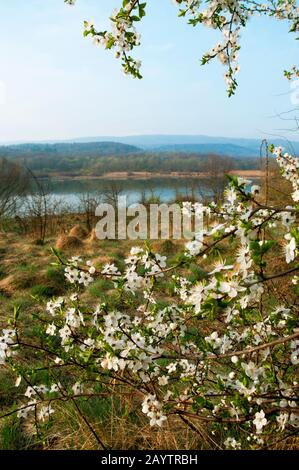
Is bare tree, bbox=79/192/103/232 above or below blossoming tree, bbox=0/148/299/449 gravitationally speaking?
below

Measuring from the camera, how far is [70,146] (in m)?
144

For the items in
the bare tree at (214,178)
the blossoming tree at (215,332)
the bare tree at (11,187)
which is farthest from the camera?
the bare tree at (214,178)

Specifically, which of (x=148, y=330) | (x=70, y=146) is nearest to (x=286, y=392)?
(x=148, y=330)

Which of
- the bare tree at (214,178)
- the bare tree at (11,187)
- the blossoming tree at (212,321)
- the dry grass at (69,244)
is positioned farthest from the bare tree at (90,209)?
the blossoming tree at (212,321)

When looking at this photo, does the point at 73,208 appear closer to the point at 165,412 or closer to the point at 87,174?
the point at 165,412

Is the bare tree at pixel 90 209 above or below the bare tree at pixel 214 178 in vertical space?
below

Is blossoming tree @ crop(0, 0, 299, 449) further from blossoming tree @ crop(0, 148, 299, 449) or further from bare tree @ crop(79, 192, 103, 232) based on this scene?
bare tree @ crop(79, 192, 103, 232)

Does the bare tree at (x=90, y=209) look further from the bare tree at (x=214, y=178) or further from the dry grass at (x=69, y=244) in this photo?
the bare tree at (x=214, y=178)

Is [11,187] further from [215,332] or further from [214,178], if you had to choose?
[215,332]

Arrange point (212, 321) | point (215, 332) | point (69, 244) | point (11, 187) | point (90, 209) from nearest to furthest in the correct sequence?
point (212, 321), point (215, 332), point (69, 244), point (90, 209), point (11, 187)

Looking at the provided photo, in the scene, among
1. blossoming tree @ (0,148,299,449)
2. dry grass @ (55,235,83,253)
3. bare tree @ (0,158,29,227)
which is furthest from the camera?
bare tree @ (0,158,29,227)

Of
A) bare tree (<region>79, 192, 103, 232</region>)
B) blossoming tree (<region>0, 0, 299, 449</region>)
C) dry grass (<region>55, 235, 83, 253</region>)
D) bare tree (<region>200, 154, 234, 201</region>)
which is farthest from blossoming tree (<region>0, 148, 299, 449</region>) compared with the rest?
bare tree (<region>200, 154, 234, 201</region>)

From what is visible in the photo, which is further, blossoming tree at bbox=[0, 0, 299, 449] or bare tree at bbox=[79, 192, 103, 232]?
bare tree at bbox=[79, 192, 103, 232]

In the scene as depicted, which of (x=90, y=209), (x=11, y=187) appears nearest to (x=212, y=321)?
(x=90, y=209)
